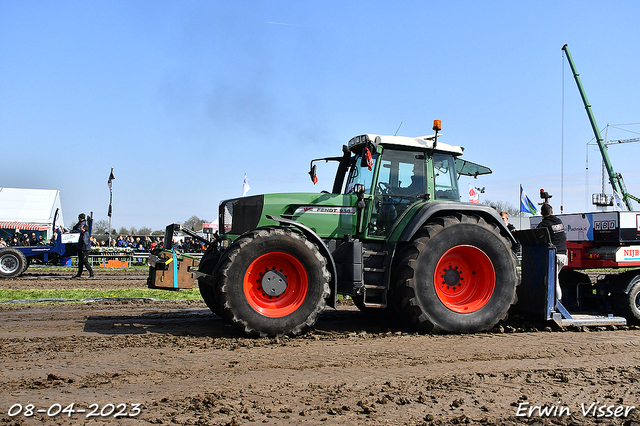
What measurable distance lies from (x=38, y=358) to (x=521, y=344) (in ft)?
16.8

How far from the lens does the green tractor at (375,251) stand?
5.98 meters

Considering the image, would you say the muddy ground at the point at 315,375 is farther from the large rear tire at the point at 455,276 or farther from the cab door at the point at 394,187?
the cab door at the point at 394,187

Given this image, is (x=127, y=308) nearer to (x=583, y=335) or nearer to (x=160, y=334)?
(x=160, y=334)

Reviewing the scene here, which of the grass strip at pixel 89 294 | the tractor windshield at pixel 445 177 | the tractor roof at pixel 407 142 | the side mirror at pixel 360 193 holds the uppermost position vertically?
the tractor roof at pixel 407 142

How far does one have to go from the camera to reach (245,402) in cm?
378

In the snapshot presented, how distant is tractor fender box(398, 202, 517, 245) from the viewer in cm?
639

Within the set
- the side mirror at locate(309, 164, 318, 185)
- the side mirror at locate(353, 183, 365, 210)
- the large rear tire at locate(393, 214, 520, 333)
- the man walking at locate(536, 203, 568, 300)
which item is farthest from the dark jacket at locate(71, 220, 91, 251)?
the man walking at locate(536, 203, 568, 300)

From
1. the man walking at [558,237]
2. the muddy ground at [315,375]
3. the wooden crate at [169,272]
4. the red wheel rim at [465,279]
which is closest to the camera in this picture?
the muddy ground at [315,375]

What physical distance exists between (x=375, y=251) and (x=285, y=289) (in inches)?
51.4

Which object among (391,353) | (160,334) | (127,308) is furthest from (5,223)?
(391,353)

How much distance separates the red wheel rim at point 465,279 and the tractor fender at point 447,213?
506 millimetres

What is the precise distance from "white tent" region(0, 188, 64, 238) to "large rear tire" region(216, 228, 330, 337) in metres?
31.9

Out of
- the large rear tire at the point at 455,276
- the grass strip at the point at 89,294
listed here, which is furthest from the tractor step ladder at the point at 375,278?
the grass strip at the point at 89,294

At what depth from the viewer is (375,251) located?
21.9 ft
